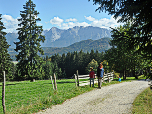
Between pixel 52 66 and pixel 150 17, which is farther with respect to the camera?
pixel 52 66

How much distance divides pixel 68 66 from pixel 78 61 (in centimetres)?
1199

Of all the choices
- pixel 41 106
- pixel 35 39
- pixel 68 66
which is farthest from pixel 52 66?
pixel 41 106

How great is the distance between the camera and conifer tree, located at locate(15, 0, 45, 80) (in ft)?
85.8

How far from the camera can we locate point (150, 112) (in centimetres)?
733

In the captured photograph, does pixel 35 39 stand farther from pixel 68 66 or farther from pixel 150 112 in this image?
pixel 68 66

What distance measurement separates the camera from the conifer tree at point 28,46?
26.2 metres

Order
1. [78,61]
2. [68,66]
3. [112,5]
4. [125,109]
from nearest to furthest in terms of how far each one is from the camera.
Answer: [112,5] → [125,109] → [78,61] → [68,66]

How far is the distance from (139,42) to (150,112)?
3839mm

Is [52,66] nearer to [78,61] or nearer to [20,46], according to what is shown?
[78,61]

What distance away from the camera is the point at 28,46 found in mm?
26031

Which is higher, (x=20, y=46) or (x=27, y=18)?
(x=27, y=18)

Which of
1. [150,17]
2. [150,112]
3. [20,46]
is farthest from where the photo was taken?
[20,46]

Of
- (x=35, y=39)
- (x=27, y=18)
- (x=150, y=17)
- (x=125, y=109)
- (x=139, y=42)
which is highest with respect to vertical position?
(x=27, y=18)

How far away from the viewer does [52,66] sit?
107250mm
